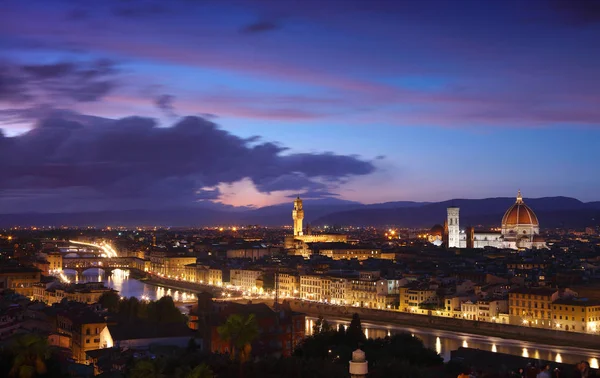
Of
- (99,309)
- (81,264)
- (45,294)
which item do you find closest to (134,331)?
(99,309)

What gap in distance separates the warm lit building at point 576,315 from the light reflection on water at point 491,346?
193cm

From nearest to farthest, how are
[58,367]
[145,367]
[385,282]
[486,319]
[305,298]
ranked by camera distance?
[145,367]
[58,367]
[486,319]
[385,282]
[305,298]

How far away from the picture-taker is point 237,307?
24.9 meters

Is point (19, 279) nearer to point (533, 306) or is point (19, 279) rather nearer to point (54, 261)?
point (533, 306)

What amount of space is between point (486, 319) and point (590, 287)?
21.1 ft

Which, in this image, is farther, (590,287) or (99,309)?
(590,287)

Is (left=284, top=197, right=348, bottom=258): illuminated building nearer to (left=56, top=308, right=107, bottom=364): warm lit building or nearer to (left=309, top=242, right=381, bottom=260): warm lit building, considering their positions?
(left=309, top=242, right=381, bottom=260): warm lit building

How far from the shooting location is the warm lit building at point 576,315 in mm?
27234

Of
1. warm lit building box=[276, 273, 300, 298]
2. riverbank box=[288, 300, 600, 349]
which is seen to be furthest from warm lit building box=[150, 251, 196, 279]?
riverbank box=[288, 300, 600, 349]

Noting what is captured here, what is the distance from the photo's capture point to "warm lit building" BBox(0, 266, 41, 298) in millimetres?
38562

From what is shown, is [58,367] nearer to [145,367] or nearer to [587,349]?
[145,367]

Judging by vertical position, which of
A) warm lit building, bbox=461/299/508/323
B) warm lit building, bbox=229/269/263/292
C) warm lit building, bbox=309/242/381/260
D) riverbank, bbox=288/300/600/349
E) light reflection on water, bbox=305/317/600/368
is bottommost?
light reflection on water, bbox=305/317/600/368

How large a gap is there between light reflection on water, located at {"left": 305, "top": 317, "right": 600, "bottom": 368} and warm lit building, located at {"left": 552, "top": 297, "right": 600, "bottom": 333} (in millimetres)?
1927

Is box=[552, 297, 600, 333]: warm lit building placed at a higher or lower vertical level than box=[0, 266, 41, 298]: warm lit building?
lower
